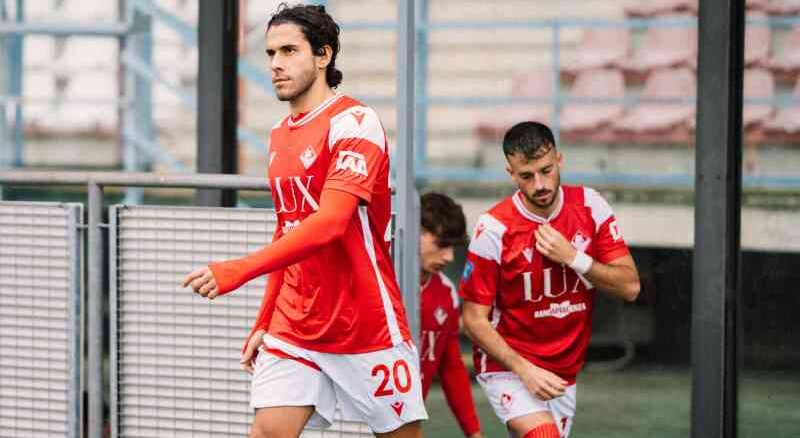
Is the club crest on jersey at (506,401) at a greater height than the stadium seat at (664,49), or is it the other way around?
the stadium seat at (664,49)

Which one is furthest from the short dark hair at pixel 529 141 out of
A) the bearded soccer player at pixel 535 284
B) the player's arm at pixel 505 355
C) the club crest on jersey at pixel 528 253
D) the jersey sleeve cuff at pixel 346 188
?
the jersey sleeve cuff at pixel 346 188

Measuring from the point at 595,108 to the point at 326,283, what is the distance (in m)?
3.66

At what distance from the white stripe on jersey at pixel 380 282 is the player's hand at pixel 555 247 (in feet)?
2.49

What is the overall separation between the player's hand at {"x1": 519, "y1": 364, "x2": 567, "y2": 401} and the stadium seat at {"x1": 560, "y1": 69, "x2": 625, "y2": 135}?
279cm

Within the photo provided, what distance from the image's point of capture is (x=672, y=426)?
6.64 m

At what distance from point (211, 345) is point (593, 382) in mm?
2556

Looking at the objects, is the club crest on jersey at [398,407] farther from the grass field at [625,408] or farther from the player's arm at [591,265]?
the grass field at [625,408]

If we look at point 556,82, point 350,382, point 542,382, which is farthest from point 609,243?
point 556,82

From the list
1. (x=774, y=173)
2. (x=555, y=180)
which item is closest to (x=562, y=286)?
(x=555, y=180)

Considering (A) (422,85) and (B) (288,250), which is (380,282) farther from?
(A) (422,85)

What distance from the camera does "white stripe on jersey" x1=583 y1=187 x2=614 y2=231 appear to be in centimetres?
Answer: 502

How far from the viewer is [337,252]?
4.20m

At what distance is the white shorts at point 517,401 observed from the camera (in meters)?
5.03

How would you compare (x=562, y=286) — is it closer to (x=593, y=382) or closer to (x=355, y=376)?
(x=355, y=376)
